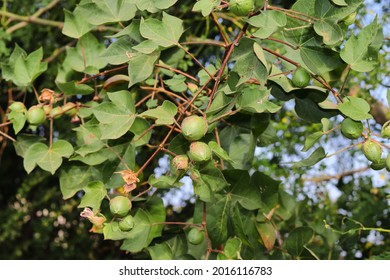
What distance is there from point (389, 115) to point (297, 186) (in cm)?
42

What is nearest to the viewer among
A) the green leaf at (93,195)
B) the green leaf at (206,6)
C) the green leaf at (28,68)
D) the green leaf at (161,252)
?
the green leaf at (206,6)

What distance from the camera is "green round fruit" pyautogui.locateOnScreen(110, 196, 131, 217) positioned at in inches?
34.5

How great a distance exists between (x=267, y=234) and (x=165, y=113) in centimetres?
35

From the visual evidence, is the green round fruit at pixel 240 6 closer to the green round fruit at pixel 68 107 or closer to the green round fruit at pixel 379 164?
the green round fruit at pixel 379 164

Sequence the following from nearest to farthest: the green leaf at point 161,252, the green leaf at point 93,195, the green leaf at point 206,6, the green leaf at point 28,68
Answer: the green leaf at point 206,6 → the green leaf at point 93,195 → the green leaf at point 161,252 → the green leaf at point 28,68

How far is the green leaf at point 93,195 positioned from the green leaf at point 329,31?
1.23 ft

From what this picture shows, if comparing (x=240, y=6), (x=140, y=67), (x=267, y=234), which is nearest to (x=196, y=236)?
(x=267, y=234)

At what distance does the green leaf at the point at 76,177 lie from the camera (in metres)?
1.06

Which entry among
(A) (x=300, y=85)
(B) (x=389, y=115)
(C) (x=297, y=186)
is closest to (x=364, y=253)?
(C) (x=297, y=186)

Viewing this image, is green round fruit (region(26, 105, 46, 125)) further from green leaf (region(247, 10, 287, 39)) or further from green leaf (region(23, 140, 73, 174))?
green leaf (region(247, 10, 287, 39))

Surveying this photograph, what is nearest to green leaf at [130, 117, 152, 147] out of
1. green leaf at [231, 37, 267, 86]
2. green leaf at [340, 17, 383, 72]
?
green leaf at [231, 37, 267, 86]

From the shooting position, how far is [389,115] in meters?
1.32

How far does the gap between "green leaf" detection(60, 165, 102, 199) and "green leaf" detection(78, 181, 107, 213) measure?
0.41 ft

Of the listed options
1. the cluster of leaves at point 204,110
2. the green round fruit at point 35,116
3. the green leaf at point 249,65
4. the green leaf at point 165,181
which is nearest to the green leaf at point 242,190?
the cluster of leaves at point 204,110
